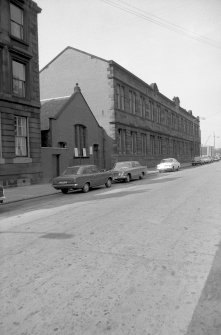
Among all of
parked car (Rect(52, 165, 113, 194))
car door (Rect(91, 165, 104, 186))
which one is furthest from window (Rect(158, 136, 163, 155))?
car door (Rect(91, 165, 104, 186))

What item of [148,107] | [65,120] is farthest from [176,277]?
[148,107]

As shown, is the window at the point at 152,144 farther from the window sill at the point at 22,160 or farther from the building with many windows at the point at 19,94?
the window sill at the point at 22,160

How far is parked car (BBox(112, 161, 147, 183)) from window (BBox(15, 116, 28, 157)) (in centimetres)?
622

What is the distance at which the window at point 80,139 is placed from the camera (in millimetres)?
27578

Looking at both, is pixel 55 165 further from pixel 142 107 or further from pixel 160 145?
pixel 160 145

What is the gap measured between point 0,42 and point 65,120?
8.33 metres

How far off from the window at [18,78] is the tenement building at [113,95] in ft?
38.4

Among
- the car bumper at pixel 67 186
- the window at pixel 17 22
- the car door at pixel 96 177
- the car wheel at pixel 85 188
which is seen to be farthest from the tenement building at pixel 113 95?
the car bumper at pixel 67 186

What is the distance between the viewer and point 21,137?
20.6 m

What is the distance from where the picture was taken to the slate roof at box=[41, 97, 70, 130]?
2494cm

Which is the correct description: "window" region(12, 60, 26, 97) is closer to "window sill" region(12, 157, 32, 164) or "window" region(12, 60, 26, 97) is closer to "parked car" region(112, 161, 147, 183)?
"window sill" region(12, 157, 32, 164)

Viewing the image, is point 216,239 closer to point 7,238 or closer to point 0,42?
point 7,238

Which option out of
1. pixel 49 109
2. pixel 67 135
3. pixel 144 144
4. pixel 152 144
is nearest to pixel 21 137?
pixel 67 135

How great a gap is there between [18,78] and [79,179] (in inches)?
334
